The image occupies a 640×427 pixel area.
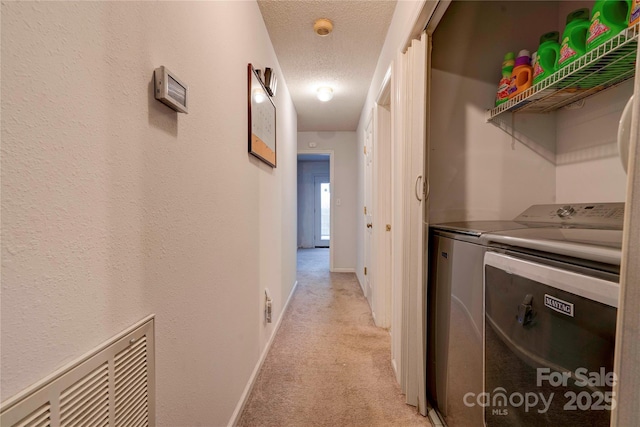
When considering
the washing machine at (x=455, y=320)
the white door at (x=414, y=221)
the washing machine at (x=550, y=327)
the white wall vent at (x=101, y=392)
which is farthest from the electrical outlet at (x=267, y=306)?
the washing machine at (x=550, y=327)

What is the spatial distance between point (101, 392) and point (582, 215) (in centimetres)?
167

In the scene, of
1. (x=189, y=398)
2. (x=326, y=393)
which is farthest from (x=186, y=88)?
(x=326, y=393)

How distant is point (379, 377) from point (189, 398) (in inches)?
48.0

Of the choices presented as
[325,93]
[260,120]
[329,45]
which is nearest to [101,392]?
[260,120]

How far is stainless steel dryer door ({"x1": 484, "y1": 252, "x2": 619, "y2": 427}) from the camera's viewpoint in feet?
1.81

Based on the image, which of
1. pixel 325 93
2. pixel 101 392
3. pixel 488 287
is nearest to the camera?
pixel 101 392

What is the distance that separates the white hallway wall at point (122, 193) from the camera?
1.40ft

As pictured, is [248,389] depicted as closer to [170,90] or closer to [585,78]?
[170,90]

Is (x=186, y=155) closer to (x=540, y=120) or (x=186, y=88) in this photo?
(x=186, y=88)

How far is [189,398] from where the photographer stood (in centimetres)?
90

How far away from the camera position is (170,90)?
2.51 ft

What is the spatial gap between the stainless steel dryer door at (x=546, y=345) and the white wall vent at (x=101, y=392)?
0.89m

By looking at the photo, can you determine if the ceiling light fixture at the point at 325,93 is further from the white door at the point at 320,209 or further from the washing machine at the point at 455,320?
the white door at the point at 320,209

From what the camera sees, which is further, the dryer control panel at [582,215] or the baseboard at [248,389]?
the baseboard at [248,389]
